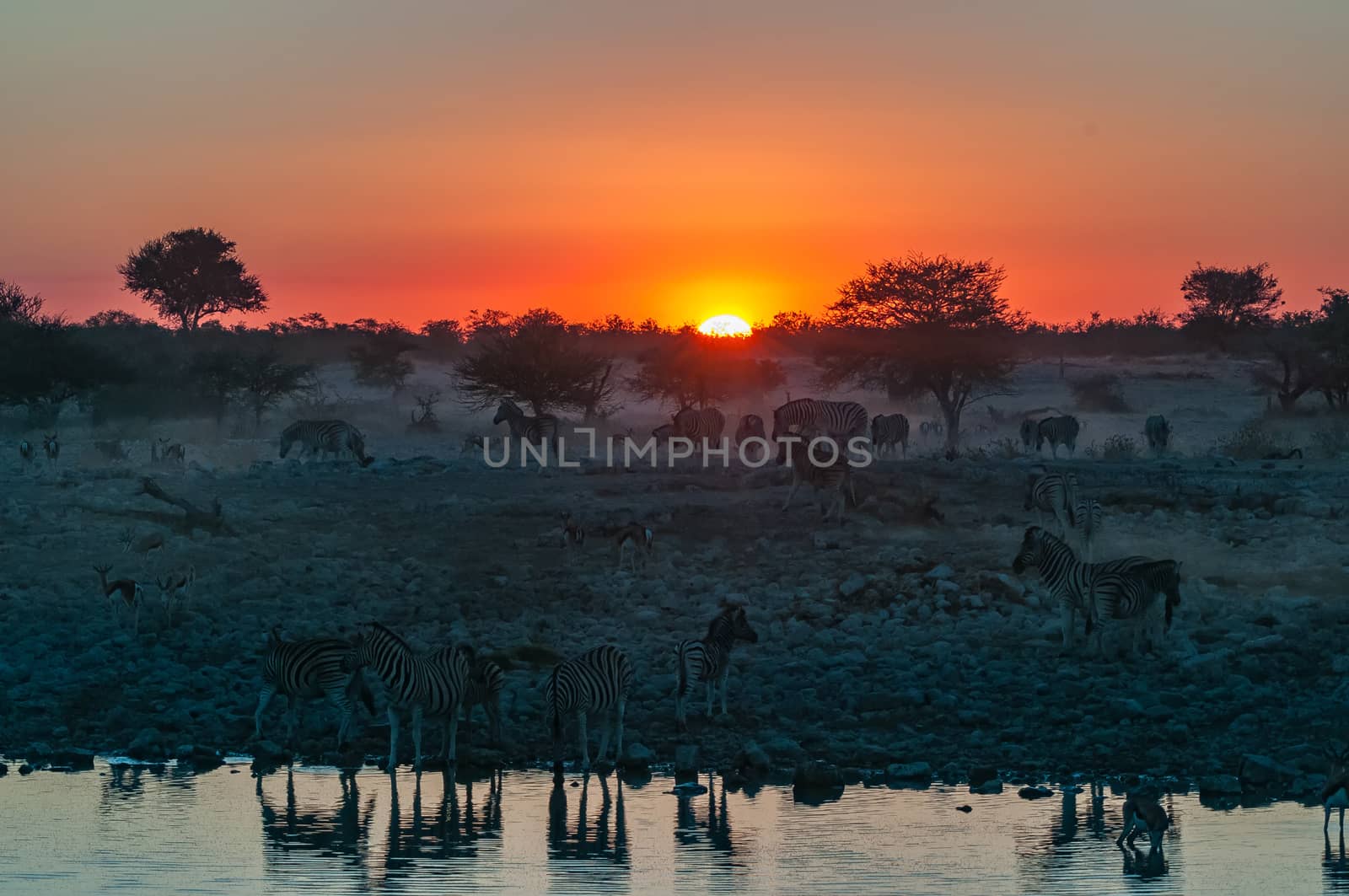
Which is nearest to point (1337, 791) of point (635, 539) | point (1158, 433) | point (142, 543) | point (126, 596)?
point (635, 539)

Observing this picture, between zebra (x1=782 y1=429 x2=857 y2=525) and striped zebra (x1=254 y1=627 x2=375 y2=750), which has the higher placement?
zebra (x1=782 y1=429 x2=857 y2=525)

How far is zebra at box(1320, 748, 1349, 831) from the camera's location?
10852mm

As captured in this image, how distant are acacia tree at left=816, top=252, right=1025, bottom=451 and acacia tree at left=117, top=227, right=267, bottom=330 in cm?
3273

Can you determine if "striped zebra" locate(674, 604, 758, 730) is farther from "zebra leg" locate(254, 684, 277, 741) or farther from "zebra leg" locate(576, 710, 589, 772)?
"zebra leg" locate(254, 684, 277, 741)

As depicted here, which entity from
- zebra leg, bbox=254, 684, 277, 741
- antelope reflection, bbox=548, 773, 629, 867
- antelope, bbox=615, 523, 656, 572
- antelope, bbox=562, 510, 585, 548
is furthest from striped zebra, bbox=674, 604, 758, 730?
antelope, bbox=562, 510, 585, 548

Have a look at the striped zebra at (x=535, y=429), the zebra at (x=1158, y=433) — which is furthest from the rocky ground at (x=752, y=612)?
the striped zebra at (x=535, y=429)

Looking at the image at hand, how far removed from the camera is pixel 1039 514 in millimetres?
22562

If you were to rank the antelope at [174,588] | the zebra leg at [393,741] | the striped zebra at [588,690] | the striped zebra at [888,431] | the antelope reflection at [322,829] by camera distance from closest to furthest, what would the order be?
1. the antelope reflection at [322,829]
2. the striped zebra at [588,690]
3. the zebra leg at [393,741]
4. the antelope at [174,588]
5. the striped zebra at [888,431]

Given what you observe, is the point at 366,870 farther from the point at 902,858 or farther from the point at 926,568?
the point at 926,568

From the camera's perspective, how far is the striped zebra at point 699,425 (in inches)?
1321

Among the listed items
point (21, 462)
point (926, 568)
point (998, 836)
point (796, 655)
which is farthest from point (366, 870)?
point (21, 462)

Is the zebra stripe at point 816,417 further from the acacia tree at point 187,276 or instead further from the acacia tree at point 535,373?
the acacia tree at point 187,276

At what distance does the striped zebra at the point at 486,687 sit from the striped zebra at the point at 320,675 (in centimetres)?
85

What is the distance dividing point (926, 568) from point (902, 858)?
8290mm
